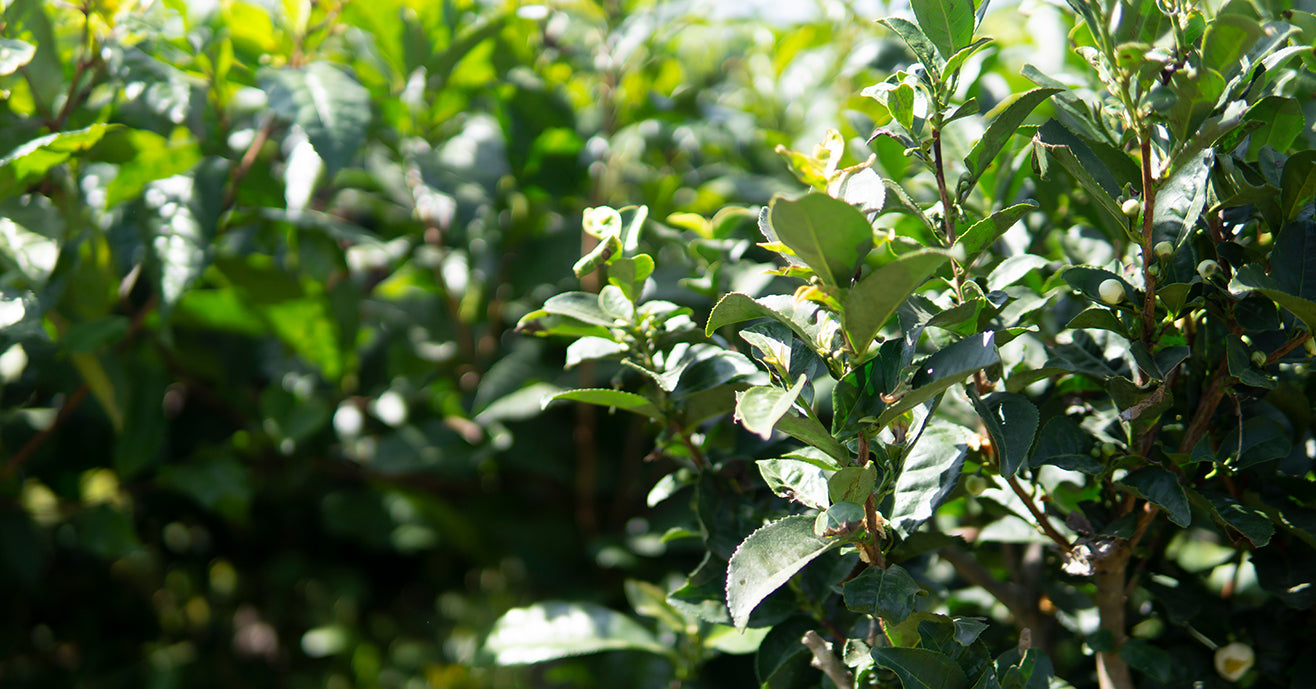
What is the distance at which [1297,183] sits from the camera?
2.04 ft

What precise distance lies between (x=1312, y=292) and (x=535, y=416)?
928 mm

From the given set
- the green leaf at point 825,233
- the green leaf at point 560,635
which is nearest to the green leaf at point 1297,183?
the green leaf at point 825,233

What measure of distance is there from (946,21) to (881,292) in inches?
8.4

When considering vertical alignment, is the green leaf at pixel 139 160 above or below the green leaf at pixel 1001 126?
below

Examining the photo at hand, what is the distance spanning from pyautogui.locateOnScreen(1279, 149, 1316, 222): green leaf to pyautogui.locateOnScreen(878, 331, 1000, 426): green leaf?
28 cm

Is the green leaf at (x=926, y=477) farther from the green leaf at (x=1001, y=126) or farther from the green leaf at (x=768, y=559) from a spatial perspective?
the green leaf at (x=1001, y=126)

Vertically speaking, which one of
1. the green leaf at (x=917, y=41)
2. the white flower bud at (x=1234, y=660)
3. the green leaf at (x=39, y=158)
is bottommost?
the white flower bud at (x=1234, y=660)

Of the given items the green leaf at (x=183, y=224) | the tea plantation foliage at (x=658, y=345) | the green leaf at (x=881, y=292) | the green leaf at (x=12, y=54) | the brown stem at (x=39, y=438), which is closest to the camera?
the green leaf at (x=881, y=292)

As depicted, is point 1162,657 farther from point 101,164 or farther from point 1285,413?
point 101,164

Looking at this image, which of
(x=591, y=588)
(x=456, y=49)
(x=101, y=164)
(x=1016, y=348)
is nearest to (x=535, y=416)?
(x=591, y=588)

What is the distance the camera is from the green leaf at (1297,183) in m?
0.60

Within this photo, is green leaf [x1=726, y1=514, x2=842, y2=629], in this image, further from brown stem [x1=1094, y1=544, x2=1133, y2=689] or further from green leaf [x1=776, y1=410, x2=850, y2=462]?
brown stem [x1=1094, y1=544, x2=1133, y2=689]

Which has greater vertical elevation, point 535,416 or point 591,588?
point 535,416

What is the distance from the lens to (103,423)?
51.7 inches
